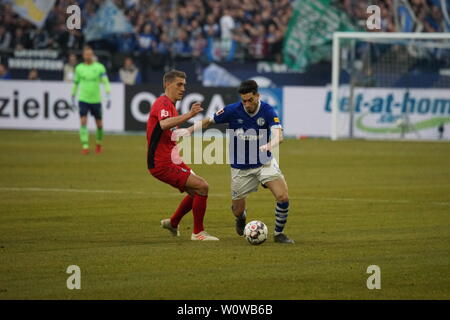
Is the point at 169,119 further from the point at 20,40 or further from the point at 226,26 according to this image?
the point at 20,40

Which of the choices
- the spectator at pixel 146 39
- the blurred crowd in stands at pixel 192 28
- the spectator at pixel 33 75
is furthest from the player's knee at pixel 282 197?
the spectator at pixel 146 39

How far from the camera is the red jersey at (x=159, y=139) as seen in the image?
1184 cm

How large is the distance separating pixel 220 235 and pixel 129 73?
20.3m

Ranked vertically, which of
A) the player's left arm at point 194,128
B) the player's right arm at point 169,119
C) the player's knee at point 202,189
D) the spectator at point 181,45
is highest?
the spectator at point 181,45

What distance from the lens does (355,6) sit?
3259 cm

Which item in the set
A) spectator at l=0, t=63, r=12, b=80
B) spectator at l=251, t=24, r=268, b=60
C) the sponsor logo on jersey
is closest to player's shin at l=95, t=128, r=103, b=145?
spectator at l=251, t=24, r=268, b=60

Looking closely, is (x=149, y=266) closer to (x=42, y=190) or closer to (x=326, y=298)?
(x=326, y=298)

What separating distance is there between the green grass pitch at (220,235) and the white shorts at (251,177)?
2.02ft

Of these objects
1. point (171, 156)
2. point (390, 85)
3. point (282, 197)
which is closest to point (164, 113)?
point (171, 156)

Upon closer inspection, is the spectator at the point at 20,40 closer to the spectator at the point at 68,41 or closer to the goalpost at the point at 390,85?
the spectator at the point at 68,41

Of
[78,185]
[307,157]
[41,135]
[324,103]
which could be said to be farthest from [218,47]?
[78,185]

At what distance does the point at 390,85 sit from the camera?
3009cm

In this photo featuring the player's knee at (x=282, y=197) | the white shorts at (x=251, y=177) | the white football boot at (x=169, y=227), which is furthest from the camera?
the white football boot at (x=169, y=227)
